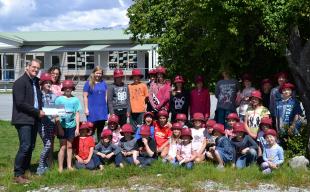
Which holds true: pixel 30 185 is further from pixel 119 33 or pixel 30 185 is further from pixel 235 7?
pixel 119 33

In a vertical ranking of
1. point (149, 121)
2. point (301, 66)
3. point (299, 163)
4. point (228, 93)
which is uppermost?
point (301, 66)

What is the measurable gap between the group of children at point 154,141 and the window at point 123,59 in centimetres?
3095

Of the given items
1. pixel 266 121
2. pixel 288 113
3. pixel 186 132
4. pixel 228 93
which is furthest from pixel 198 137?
pixel 288 113

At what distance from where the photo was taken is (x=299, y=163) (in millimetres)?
8844

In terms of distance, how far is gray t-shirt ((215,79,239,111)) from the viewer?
10.6 metres

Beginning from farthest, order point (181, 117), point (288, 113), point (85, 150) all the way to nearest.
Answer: point (181, 117) → point (288, 113) → point (85, 150)

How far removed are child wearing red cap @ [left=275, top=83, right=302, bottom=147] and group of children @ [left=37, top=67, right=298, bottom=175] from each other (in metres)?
0.14

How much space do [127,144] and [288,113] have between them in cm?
302

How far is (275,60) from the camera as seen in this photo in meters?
12.0

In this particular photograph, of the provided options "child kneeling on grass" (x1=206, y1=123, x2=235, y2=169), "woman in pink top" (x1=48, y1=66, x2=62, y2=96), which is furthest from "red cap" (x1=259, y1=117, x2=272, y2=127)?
"woman in pink top" (x1=48, y1=66, x2=62, y2=96)

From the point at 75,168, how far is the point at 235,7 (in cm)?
408

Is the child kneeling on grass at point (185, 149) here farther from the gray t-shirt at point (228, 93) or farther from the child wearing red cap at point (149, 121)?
the gray t-shirt at point (228, 93)

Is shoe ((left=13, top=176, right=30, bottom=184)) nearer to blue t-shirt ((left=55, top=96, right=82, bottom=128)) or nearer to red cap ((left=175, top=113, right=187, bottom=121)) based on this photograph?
blue t-shirt ((left=55, top=96, right=82, bottom=128))

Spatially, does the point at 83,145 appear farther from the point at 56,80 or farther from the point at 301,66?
the point at 301,66
